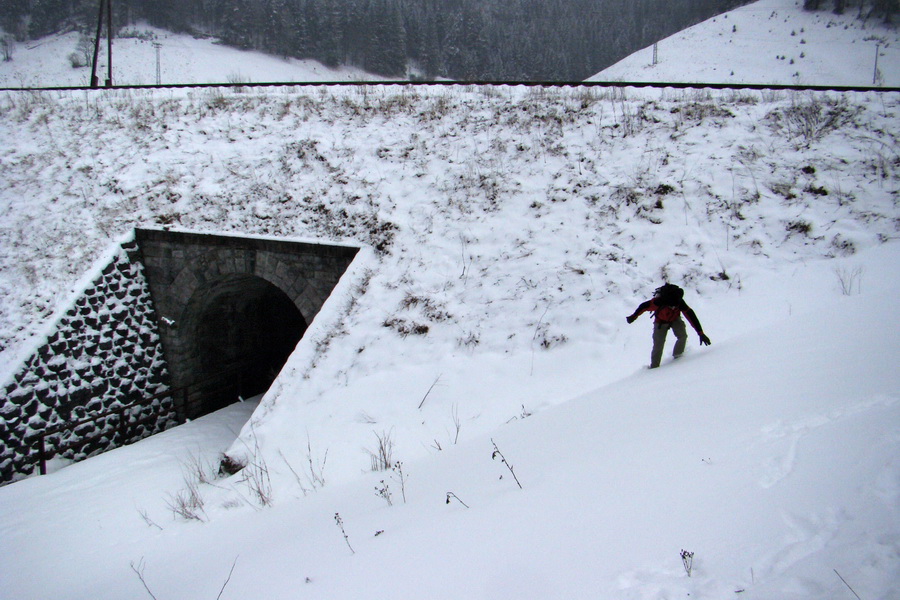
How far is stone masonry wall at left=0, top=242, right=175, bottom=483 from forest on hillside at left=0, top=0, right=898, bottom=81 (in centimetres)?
4729

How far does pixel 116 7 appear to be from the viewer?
51688 mm

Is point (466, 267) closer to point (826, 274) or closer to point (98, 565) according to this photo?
point (826, 274)

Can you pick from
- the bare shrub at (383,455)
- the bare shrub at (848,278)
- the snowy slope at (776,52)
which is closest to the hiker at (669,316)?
the bare shrub at (848,278)

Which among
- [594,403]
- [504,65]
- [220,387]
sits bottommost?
[220,387]

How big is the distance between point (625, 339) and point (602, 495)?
3.77 meters

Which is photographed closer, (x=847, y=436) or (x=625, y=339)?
(x=847, y=436)

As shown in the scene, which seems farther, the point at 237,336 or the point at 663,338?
the point at 237,336

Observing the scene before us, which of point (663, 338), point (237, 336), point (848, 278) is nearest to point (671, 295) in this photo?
point (663, 338)

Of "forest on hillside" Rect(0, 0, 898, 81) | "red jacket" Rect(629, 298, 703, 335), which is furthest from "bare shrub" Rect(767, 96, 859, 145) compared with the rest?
"forest on hillside" Rect(0, 0, 898, 81)

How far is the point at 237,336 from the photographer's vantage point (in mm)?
10766

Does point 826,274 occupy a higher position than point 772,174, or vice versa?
point 772,174

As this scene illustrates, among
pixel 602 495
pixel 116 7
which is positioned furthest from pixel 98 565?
pixel 116 7

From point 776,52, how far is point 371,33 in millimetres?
40003

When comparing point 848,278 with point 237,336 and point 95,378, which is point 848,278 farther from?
point 95,378
